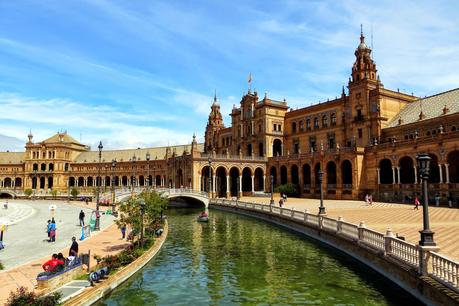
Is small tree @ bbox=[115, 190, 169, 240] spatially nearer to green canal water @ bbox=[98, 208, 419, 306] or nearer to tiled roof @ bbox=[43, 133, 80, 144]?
green canal water @ bbox=[98, 208, 419, 306]

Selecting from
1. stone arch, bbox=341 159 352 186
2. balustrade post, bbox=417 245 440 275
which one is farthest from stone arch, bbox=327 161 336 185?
balustrade post, bbox=417 245 440 275

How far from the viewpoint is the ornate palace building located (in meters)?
51.2

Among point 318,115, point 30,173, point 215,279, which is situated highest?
point 318,115

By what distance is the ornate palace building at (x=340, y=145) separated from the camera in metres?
51.2

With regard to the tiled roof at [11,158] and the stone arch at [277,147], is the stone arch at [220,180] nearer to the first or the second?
the stone arch at [277,147]

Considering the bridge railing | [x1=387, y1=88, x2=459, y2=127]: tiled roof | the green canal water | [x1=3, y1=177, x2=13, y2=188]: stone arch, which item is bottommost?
the green canal water

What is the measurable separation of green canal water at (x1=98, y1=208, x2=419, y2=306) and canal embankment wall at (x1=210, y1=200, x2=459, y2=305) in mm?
569

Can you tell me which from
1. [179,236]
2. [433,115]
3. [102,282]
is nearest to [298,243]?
[179,236]

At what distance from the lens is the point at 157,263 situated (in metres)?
22.0

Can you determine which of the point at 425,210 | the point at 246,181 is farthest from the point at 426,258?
the point at 246,181

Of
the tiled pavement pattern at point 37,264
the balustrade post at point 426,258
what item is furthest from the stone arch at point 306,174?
the balustrade post at point 426,258

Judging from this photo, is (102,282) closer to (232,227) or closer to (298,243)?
(298,243)

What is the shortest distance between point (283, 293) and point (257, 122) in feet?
223

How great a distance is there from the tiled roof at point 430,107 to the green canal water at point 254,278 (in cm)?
3767
